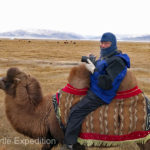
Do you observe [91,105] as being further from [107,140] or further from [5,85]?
[5,85]

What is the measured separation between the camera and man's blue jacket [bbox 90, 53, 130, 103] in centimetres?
267

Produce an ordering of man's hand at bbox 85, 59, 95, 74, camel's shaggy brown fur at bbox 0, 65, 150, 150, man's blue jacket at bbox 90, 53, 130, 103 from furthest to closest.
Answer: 1. camel's shaggy brown fur at bbox 0, 65, 150, 150
2. man's hand at bbox 85, 59, 95, 74
3. man's blue jacket at bbox 90, 53, 130, 103

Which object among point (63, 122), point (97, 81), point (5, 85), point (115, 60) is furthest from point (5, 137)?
point (115, 60)

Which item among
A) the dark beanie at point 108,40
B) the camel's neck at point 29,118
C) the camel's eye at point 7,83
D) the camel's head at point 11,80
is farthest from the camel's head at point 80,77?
the camel's eye at point 7,83

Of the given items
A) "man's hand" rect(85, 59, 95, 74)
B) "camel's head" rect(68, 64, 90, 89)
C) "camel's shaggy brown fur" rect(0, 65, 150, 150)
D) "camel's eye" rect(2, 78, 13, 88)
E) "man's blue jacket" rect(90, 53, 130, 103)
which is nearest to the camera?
"man's blue jacket" rect(90, 53, 130, 103)

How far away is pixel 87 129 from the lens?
3.00 m

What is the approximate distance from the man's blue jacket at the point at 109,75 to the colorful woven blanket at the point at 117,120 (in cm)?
17

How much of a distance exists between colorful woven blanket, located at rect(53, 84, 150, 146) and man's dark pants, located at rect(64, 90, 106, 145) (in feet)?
0.28

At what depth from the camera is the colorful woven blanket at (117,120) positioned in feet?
9.68

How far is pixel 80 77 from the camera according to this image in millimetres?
3045

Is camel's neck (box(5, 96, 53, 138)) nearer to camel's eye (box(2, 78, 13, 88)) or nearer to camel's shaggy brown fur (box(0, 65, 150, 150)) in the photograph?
camel's shaggy brown fur (box(0, 65, 150, 150))

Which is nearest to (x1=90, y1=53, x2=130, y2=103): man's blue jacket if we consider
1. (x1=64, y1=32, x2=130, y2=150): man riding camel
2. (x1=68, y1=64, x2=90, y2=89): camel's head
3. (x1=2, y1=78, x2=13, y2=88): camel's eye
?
(x1=64, y1=32, x2=130, y2=150): man riding camel

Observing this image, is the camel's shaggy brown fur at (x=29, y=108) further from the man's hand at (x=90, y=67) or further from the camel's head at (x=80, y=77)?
the man's hand at (x=90, y=67)

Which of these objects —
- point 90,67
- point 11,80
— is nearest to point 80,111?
point 90,67
